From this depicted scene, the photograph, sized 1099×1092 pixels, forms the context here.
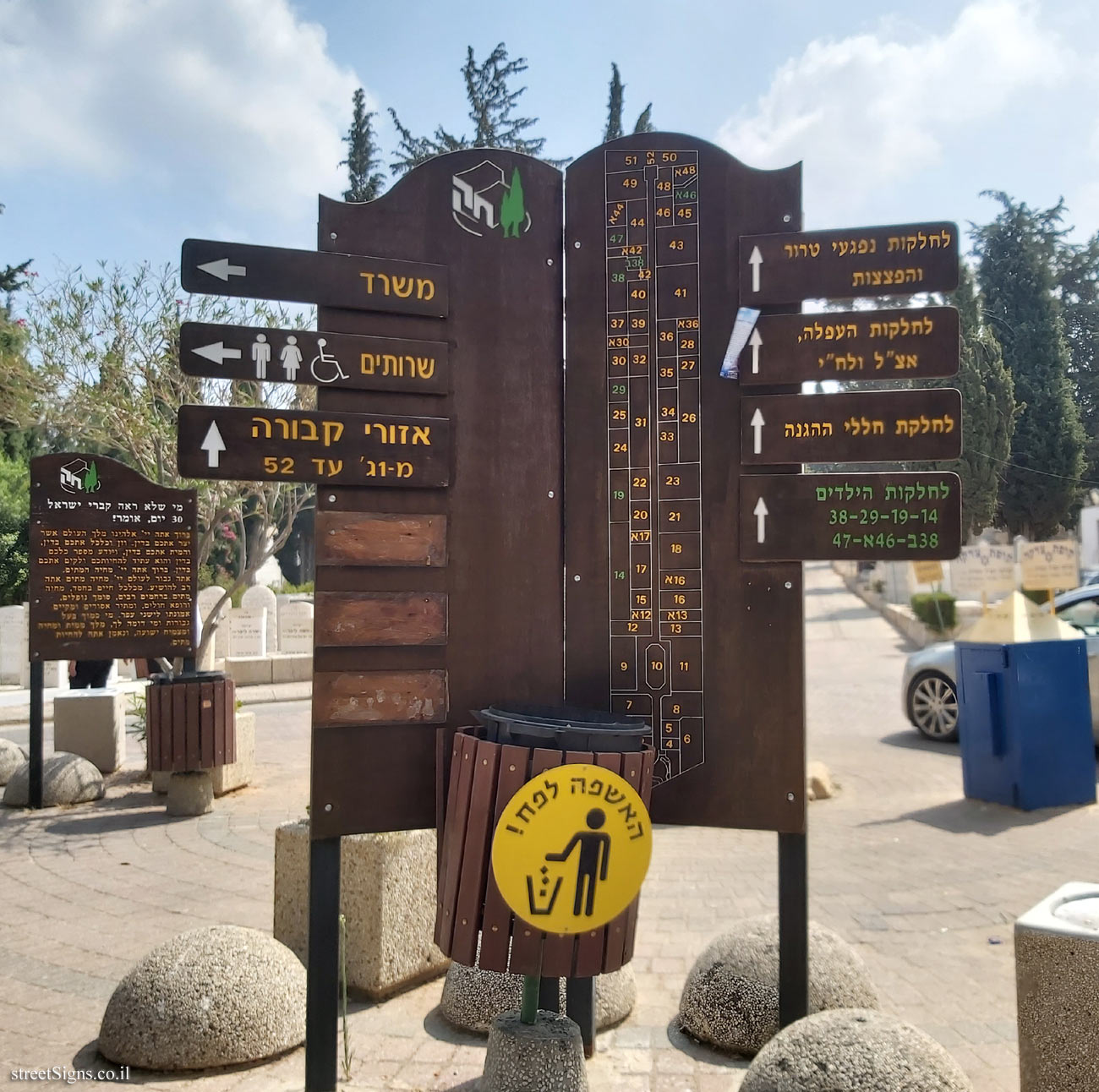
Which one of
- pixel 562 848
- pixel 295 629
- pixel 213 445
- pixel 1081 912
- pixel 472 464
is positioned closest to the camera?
pixel 562 848

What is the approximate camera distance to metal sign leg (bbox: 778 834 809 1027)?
3.44 metres

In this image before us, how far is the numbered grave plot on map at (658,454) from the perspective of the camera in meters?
3.44

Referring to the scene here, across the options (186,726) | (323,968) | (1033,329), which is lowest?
(323,968)

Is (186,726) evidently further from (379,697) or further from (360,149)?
(360,149)

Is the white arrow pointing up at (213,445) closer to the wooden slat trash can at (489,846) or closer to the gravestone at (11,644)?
the wooden slat trash can at (489,846)

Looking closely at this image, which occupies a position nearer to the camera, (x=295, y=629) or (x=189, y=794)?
(x=189, y=794)

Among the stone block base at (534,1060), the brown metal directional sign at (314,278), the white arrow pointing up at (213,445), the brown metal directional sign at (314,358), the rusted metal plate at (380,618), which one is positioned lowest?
the stone block base at (534,1060)

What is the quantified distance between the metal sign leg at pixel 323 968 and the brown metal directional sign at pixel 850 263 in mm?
2444

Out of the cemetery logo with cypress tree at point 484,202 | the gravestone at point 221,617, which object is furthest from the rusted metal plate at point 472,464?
the gravestone at point 221,617

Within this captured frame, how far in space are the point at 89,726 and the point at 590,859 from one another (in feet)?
28.3

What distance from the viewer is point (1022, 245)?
1911 cm

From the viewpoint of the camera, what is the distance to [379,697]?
3.37 m

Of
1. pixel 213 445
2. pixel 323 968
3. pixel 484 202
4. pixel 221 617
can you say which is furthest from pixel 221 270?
pixel 221 617

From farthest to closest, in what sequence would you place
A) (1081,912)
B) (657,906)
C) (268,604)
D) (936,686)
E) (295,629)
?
1. (268,604)
2. (295,629)
3. (936,686)
4. (657,906)
5. (1081,912)
